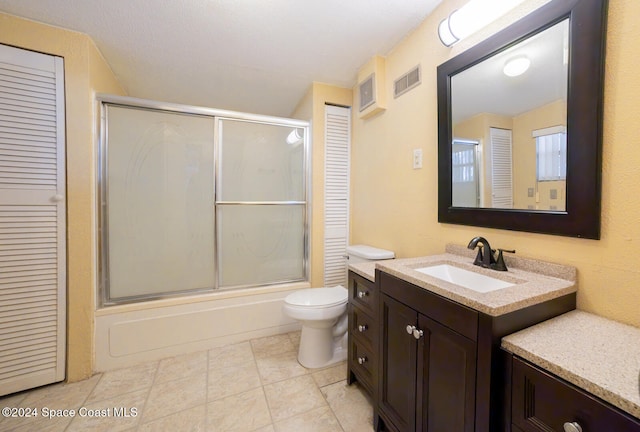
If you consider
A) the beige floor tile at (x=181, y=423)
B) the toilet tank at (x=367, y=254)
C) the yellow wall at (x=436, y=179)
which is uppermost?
the yellow wall at (x=436, y=179)

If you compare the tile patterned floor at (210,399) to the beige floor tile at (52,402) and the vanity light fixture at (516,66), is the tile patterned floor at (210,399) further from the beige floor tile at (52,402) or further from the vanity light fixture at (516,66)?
the vanity light fixture at (516,66)

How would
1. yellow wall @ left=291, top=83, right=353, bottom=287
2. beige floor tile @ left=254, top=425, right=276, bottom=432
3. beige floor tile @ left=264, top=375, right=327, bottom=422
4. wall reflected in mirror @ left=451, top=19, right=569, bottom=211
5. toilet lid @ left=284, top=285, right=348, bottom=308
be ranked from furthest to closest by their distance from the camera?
yellow wall @ left=291, top=83, right=353, bottom=287
toilet lid @ left=284, top=285, right=348, bottom=308
beige floor tile @ left=264, top=375, right=327, bottom=422
beige floor tile @ left=254, top=425, right=276, bottom=432
wall reflected in mirror @ left=451, top=19, right=569, bottom=211

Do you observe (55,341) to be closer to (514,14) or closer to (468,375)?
(468,375)

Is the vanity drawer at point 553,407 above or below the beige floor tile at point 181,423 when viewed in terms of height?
above

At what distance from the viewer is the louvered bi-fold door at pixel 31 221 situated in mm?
1483

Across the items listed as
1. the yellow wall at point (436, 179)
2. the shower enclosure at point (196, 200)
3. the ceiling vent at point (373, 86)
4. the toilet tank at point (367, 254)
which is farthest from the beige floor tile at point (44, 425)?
the ceiling vent at point (373, 86)

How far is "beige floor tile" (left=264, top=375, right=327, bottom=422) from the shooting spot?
137 cm

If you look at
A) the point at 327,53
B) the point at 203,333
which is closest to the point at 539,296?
the point at 327,53

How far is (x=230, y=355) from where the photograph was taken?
6.27 feet

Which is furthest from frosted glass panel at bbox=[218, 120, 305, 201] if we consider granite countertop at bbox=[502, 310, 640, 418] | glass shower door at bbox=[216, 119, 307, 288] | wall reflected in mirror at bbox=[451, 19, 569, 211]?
granite countertop at bbox=[502, 310, 640, 418]

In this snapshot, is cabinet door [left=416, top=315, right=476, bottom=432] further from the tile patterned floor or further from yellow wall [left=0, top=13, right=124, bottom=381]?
yellow wall [left=0, top=13, right=124, bottom=381]

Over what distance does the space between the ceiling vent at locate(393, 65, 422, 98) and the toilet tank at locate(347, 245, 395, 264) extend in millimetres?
1197

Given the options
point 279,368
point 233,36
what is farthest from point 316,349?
point 233,36

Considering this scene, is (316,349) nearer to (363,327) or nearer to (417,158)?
(363,327)
